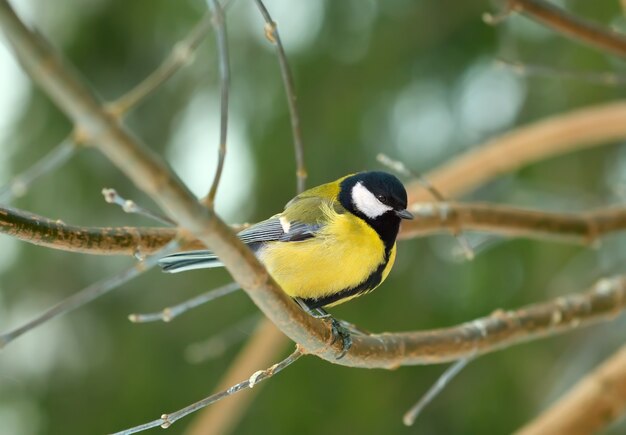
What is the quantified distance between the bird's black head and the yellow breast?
0.05 ft

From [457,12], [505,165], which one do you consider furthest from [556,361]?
[457,12]

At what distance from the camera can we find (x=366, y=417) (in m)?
2.17

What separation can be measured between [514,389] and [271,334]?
0.75 m

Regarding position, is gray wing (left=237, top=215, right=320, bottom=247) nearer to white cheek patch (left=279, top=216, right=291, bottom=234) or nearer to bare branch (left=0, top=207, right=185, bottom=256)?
white cheek patch (left=279, top=216, right=291, bottom=234)

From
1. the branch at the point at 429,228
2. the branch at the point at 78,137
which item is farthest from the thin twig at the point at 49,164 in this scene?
the branch at the point at 429,228

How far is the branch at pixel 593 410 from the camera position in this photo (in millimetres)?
1663

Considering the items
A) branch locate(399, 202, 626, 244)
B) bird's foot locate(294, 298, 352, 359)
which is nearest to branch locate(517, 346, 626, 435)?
branch locate(399, 202, 626, 244)

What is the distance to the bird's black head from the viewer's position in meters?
1.06

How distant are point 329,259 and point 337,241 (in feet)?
0.11

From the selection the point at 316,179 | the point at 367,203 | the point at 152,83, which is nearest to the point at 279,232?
the point at 367,203

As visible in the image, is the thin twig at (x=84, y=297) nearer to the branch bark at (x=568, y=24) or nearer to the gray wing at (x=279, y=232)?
the gray wing at (x=279, y=232)

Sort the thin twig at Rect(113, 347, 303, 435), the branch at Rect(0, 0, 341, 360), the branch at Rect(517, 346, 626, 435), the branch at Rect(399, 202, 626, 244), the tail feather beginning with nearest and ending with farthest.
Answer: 1. the branch at Rect(0, 0, 341, 360)
2. the thin twig at Rect(113, 347, 303, 435)
3. the tail feather
4. the branch at Rect(399, 202, 626, 244)
5. the branch at Rect(517, 346, 626, 435)

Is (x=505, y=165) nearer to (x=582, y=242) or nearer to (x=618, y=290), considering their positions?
(x=582, y=242)

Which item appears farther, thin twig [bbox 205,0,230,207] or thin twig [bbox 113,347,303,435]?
thin twig [bbox 113,347,303,435]
